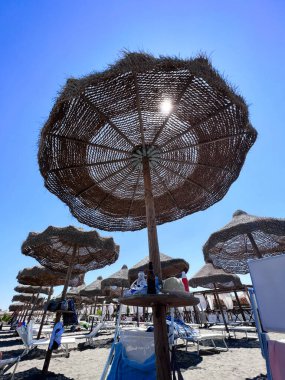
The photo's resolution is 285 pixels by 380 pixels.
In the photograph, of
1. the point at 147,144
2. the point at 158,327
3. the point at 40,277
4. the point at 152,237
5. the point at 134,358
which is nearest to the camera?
the point at 158,327

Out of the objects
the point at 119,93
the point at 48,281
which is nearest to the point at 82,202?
the point at 119,93

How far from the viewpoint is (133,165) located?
363cm

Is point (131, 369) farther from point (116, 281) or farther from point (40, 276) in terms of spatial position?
point (116, 281)

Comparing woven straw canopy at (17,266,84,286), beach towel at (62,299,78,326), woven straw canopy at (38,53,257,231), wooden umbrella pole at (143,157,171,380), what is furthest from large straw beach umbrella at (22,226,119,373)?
wooden umbrella pole at (143,157,171,380)

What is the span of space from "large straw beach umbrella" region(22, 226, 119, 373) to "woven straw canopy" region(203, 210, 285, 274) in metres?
3.47

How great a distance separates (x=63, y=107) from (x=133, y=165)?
137 cm

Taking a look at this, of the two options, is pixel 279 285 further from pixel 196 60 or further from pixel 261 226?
pixel 261 226

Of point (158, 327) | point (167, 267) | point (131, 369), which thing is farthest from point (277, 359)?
point (167, 267)

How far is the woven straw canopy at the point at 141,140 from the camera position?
2.51 metres

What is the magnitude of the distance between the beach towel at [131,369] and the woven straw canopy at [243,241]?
4.85 metres

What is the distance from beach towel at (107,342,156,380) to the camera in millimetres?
3056

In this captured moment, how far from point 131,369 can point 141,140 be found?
3.16m

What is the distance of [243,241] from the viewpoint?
9.17 metres

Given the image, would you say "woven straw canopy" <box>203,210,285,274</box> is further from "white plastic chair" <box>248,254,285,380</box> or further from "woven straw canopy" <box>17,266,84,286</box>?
"woven straw canopy" <box>17,266,84,286</box>
